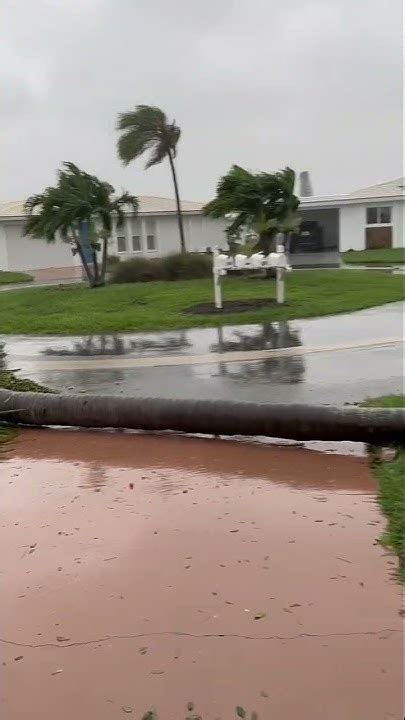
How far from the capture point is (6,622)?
329cm

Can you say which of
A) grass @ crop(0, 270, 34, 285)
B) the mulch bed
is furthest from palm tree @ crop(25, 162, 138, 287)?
grass @ crop(0, 270, 34, 285)

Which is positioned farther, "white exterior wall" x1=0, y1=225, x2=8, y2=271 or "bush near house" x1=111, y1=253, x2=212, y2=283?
"white exterior wall" x1=0, y1=225, x2=8, y2=271

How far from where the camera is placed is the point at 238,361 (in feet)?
29.5

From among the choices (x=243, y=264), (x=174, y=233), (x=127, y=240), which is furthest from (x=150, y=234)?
(x=243, y=264)

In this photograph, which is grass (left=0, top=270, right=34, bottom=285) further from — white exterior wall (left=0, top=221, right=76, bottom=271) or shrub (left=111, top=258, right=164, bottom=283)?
shrub (left=111, top=258, right=164, bottom=283)

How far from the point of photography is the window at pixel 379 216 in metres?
36.3

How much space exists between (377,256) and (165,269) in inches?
512

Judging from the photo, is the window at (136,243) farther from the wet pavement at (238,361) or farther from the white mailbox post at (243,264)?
the wet pavement at (238,361)

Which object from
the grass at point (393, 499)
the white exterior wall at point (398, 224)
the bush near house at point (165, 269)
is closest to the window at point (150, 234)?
the white exterior wall at point (398, 224)

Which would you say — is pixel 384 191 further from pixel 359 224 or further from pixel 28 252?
pixel 28 252

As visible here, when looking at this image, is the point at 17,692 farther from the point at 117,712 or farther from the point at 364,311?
the point at 364,311

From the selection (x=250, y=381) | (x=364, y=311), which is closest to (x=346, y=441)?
(x=250, y=381)

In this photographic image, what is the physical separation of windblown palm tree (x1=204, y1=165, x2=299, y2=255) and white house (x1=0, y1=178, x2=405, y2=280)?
13295mm

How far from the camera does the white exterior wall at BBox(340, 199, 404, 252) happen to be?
3591 centimetres
